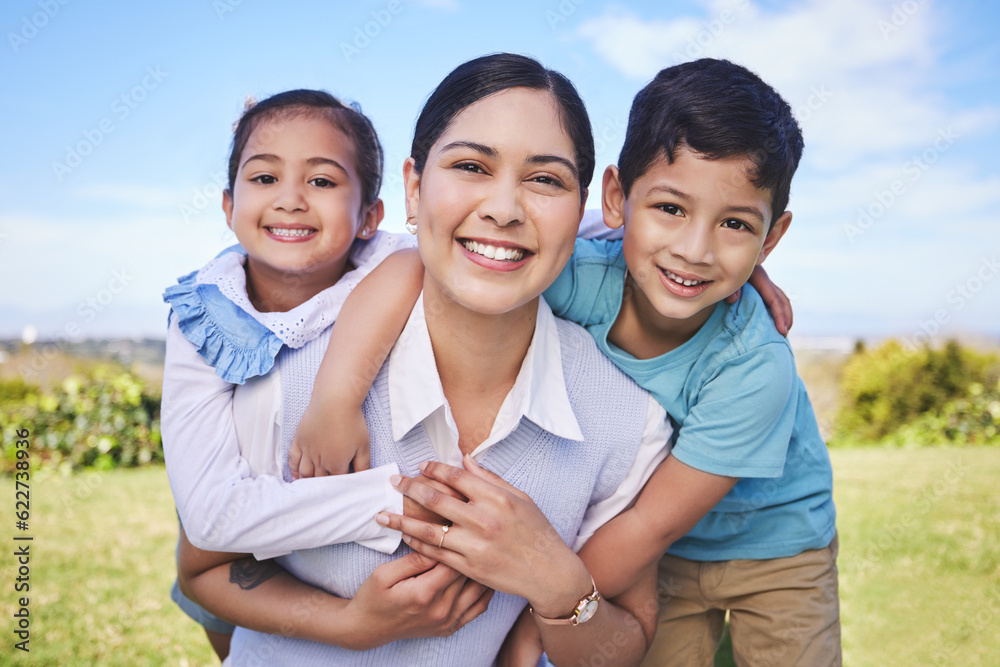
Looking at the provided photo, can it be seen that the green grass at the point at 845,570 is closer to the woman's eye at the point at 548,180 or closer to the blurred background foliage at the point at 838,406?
the blurred background foliage at the point at 838,406

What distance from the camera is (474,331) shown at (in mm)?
2232

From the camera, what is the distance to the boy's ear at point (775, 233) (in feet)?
8.63

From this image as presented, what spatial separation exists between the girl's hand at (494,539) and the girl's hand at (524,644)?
311 millimetres

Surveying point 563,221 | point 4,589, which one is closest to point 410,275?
point 563,221

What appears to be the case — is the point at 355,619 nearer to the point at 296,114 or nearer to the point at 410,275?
the point at 410,275

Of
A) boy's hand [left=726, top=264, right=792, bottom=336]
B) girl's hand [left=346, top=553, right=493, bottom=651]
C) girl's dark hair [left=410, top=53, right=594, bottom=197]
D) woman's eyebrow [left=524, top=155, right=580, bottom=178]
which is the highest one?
Answer: girl's dark hair [left=410, top=53, right=594, bottom=197]

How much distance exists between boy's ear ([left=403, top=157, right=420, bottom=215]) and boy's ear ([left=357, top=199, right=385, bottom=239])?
780 millimetres

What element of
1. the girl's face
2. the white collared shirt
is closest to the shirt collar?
the white collared shirt

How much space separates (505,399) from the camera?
2309mm

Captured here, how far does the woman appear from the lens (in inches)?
79.5

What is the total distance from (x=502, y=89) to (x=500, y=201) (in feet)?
1.15

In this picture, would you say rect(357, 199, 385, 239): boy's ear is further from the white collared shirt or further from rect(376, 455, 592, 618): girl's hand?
rect(376, 455, 592, 618): girl's hand

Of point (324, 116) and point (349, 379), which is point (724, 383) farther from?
point (324, 116)

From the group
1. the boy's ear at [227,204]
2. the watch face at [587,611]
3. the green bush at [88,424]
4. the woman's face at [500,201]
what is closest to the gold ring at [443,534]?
the watch face at [587,611]
